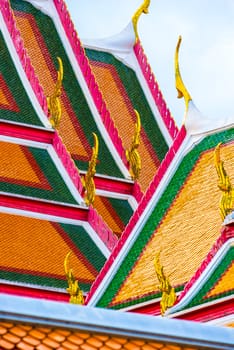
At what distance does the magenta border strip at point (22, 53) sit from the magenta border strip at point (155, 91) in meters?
2.43

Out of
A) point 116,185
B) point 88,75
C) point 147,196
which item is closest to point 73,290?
point 147,196

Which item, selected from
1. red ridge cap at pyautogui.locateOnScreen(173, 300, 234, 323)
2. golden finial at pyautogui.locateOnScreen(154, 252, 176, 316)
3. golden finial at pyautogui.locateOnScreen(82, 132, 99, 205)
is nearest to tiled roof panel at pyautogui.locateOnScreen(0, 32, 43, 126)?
golden finial at pyautogui.locateOnScreen(82, 132, 99, 205)

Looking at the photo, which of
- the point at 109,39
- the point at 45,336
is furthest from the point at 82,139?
Answer: the point at 45,336

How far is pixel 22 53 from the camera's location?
78.4ft

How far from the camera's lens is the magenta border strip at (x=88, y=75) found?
79.2ft

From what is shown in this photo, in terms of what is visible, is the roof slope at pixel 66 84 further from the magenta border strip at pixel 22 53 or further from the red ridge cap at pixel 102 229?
the red ridge cap at pixel 102 229

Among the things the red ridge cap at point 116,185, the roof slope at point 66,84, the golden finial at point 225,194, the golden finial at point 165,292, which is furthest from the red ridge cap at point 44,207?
the golden finial at point 225,194

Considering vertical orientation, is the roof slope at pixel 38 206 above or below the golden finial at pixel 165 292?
below

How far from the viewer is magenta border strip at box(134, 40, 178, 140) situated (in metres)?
25.1

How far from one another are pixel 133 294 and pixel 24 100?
6.35 metres

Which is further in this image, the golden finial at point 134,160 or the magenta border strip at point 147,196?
the golden finial at point 134,160

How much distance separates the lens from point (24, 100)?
921 inches

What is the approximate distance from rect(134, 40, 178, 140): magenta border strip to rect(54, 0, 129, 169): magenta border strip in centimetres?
107

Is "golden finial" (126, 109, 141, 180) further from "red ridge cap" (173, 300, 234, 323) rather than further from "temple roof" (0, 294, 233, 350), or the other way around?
"temple roof" (0, 294, 233, 350)
